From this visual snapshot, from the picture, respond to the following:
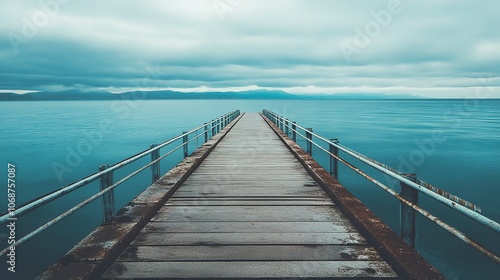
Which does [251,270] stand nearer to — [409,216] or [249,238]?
[249,238]

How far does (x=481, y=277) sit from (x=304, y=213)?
7772 millimetres

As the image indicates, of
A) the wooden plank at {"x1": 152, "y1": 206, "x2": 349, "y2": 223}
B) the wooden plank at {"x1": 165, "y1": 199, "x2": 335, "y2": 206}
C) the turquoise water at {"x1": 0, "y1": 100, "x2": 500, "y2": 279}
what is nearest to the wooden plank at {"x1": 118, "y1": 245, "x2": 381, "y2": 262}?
the wooden plank at {"x1": 152, "y1": 206, "x2": 349, "y2": 223}

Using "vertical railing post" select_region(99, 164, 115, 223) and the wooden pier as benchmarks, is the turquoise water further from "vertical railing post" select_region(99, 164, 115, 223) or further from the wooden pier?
"vertical railing post" select_region(99, 164, 115, 223)

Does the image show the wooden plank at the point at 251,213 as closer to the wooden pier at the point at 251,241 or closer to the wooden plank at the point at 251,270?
the wooden pier at the point at 251,241

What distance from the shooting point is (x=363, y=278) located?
10.2 feet

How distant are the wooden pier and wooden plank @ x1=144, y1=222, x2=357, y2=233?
0.04 feet

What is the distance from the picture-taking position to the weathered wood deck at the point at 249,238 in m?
3.26

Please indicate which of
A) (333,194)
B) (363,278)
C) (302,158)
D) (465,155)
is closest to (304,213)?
(333,194)

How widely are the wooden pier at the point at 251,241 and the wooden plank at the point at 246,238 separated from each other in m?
0.01

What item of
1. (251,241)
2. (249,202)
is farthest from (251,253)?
(249,202)

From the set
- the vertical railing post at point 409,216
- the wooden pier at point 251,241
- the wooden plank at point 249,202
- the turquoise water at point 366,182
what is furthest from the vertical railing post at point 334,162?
the turquoise water at point 366,182

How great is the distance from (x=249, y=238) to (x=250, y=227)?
0.35 meters

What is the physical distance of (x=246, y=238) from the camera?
401 cm

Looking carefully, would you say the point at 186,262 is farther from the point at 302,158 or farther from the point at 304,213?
the point at 302,158
